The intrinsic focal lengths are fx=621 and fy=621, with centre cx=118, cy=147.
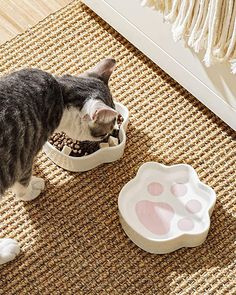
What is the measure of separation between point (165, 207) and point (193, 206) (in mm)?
77

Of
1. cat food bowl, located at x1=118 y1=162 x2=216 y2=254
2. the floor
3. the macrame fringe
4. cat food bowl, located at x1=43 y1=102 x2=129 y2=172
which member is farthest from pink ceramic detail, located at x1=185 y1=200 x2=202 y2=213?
the floor

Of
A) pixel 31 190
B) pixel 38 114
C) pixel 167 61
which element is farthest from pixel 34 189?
pixel 167 61

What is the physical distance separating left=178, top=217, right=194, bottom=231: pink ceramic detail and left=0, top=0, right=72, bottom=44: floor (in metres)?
0.85

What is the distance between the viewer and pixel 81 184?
177 centimetres

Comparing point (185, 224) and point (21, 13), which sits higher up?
point (21, 13)

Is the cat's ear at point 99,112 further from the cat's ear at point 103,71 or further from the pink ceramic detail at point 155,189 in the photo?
the pink ceramic detail at point 155,189

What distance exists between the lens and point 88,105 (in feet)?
5.04

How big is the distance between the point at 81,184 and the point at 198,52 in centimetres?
50

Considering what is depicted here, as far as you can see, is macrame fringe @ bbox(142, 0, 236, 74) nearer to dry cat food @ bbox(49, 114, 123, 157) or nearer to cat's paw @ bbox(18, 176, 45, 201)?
dry cat food @ bbox(49, 114, 123, 157)

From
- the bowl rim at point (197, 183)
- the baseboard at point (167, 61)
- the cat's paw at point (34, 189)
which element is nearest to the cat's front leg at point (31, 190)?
the cat's paw at point (34, 189)

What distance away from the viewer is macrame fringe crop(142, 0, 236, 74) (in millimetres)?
1443

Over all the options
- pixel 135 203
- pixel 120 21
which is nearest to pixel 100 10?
pixel 120 21

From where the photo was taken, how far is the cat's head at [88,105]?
5.02 feet

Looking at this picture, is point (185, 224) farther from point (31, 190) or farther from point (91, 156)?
point (31, 190)
